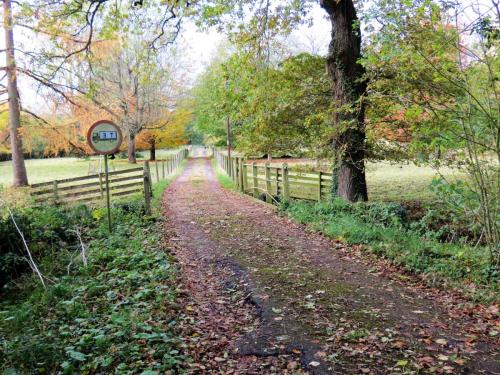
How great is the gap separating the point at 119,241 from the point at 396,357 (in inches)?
239

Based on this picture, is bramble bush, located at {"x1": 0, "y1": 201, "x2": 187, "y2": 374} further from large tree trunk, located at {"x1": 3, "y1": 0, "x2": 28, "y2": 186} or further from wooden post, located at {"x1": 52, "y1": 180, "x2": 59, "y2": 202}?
large tree trunk, located at {"x1": 3, "y1": 0, "x2": 28, "y2": 186}

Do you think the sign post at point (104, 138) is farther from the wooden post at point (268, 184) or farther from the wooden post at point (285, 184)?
the wooden post at point (268, 184)

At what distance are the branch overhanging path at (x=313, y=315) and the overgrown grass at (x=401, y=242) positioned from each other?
0.39 metres

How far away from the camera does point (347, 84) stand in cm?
1067

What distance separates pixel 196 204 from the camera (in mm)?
13625

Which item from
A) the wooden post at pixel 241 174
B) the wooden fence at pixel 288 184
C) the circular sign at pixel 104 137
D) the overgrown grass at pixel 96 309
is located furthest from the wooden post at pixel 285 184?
the circular sign at pixel 104 137

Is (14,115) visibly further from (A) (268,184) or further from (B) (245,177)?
(A) (268,184)

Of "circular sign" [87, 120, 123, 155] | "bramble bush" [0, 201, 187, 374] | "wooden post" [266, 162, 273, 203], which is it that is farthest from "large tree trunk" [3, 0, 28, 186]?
"wooden post" [266, 162, 273, 203]

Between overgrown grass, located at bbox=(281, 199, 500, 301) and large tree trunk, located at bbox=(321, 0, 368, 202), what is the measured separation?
1.25 meters

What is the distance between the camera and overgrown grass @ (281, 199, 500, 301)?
230 inches

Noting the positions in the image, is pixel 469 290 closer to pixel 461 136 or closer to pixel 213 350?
pixel 461 136

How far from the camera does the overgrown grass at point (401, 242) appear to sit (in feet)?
19.2

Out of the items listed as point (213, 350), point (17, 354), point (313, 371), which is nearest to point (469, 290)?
point (313, 371)

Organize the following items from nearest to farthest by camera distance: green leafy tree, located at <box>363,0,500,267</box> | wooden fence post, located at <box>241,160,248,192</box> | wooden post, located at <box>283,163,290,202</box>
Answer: green leafy tree, located at <box>363,0,500,267</box> → wooden post, located at <box>283,163,290,202</box> → wooden fence post, located at <box>241,160,248,192</box>
